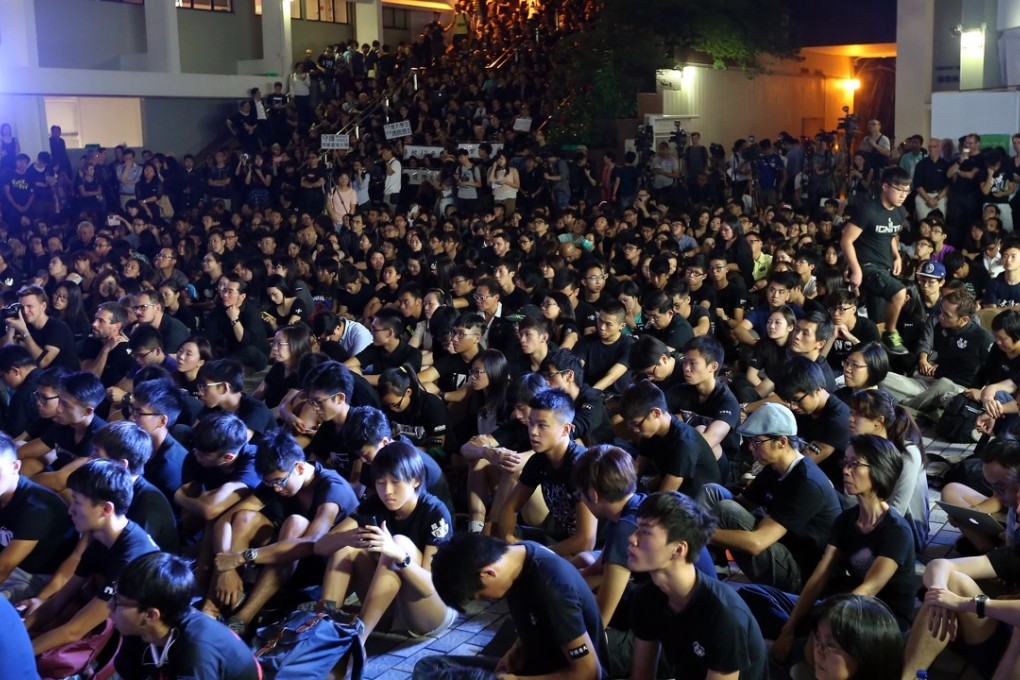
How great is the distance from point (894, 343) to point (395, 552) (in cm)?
620

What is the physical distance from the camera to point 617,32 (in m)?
22.9

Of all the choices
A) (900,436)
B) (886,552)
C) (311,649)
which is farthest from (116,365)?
(886,552)

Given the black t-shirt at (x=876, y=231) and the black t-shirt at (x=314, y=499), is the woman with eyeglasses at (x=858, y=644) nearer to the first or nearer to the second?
the black t-shirt at (x=314, y=499)

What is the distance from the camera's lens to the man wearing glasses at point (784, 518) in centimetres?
552

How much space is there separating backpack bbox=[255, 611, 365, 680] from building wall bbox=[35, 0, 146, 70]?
73.9 feet

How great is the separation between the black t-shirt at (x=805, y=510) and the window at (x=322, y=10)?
25884mm

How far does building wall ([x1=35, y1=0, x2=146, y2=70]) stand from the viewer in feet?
81.3

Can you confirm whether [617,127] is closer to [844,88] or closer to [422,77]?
[422,77]

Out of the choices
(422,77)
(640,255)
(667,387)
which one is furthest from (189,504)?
(422,77)

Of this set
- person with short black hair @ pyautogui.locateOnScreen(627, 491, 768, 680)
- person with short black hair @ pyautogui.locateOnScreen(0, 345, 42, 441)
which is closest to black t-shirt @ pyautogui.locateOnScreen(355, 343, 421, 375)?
person with short black hair @ pyautogui.locateOnScreen(0, 345, 42, 441)

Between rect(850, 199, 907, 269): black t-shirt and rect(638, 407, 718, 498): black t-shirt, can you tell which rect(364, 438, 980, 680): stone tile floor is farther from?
rect(850, 199, 907, 269): black t-shirt

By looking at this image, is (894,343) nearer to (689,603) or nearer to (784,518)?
(784,518)

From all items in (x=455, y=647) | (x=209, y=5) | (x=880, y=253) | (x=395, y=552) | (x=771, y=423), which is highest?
(x=209, y=5)

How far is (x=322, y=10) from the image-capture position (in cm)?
3019
